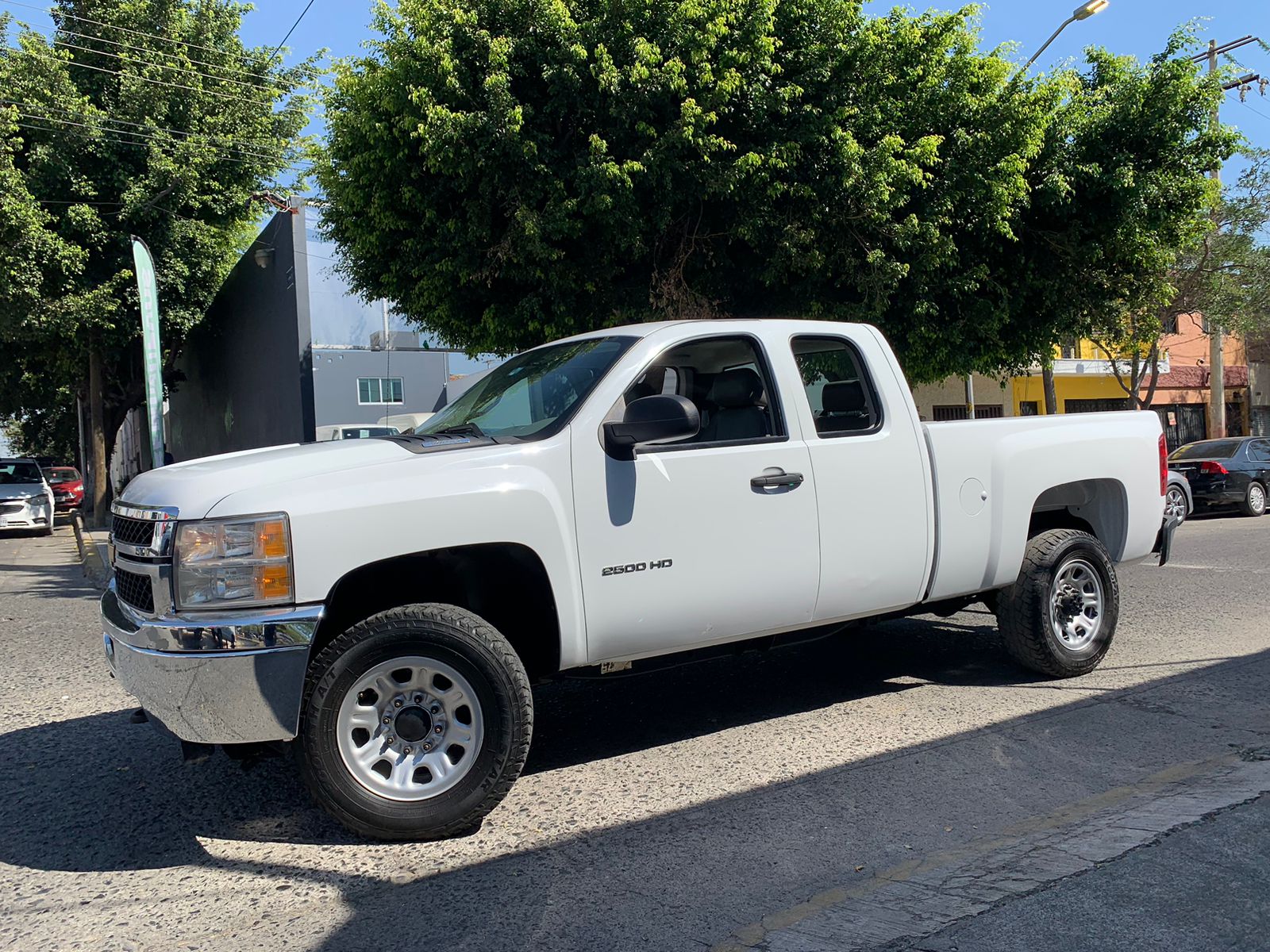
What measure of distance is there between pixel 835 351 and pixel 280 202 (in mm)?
21654

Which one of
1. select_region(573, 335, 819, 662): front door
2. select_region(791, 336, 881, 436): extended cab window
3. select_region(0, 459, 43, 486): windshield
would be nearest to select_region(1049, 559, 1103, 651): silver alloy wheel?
select_region(791, 336, 881, 436): extended cab window

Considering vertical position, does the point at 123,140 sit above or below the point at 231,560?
above

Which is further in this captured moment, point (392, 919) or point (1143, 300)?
point (1143, 300)

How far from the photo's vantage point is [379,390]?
3831cm

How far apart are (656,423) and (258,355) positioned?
1985cm

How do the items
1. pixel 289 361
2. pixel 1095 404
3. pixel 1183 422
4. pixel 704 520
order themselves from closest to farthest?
pixel 704 520
pixel 289 361
pixel 1095 404
pixel 1183 422

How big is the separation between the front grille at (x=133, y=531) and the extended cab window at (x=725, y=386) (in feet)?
7.34

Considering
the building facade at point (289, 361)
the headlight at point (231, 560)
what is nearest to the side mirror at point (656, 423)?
the headlight at point (231, 560)

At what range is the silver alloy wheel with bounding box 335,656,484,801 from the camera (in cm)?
397

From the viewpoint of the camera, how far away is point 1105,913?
10.5 ft

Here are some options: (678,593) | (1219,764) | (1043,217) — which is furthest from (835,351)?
(1043,217)

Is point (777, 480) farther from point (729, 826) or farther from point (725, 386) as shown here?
point (729, 826)

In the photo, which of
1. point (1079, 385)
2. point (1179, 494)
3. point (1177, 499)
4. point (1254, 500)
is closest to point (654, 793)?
point (1177, 499)

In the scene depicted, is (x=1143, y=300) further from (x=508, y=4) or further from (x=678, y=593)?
(x=678, y=593)
